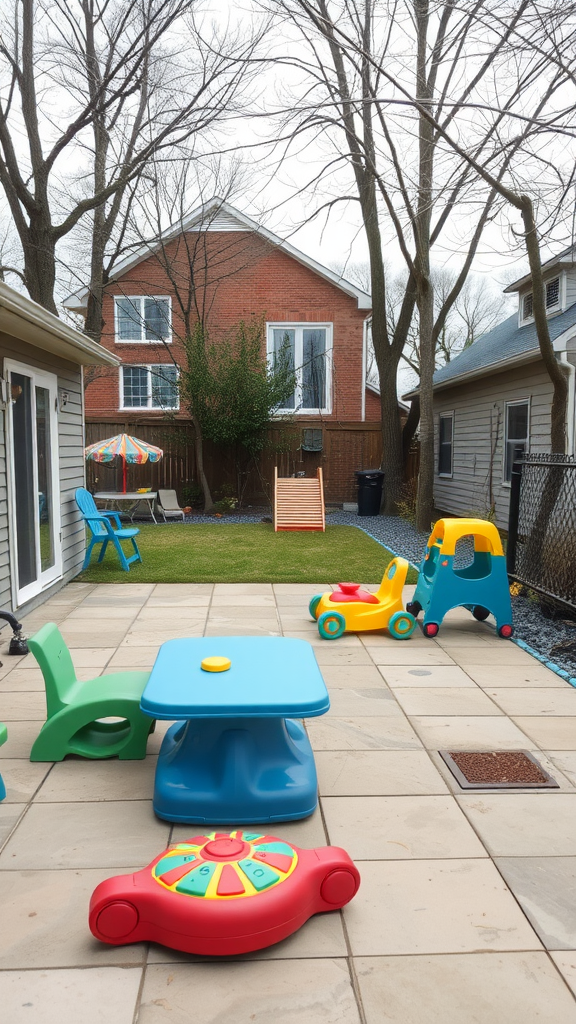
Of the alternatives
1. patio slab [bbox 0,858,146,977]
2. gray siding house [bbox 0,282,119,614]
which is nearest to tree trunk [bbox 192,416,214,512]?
gray siding house [bbox 0,282,119,614]

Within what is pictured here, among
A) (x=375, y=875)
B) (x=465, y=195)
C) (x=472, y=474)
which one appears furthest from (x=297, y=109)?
(x=472, y=474)

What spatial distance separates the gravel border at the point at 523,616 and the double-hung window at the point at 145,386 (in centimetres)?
410

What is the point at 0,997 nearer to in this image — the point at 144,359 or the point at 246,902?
the point at 246,902

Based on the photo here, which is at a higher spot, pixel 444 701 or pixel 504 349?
pixel 504 349

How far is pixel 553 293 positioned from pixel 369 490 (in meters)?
5.42

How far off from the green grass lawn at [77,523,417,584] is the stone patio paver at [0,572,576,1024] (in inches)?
143

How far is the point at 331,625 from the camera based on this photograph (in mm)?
6008

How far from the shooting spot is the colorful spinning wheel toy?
2.23 meters

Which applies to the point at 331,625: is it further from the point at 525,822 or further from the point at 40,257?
the point at 40,257

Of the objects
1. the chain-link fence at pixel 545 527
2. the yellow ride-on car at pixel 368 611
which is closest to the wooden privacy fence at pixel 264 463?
the chain-link fence at pixel 545 527

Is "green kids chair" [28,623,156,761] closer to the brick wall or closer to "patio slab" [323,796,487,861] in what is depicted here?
"patio slab" [323,796,487,861]

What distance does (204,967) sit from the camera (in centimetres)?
223

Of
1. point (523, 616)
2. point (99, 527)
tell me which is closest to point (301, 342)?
point (99, 527)

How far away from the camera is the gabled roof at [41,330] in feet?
17.4
